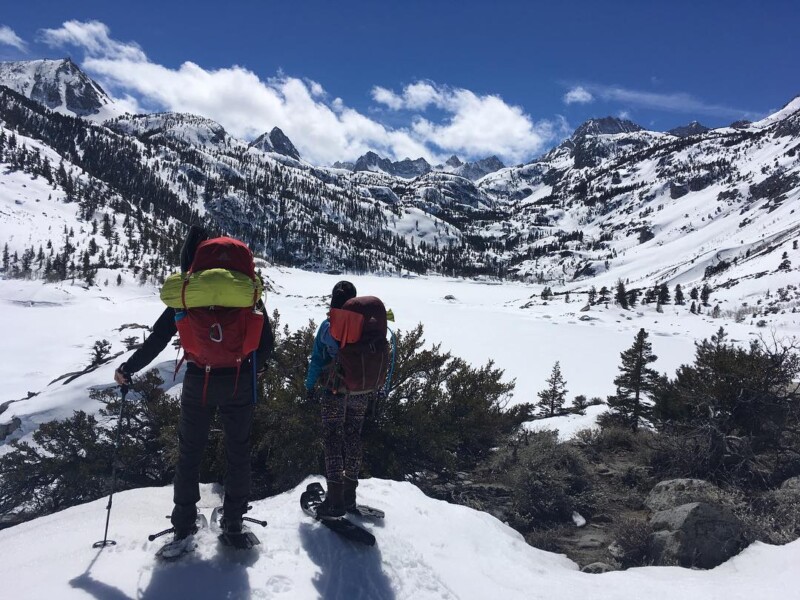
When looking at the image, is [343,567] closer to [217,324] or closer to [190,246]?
[217,324]

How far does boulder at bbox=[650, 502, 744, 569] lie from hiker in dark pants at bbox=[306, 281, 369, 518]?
3.11 m

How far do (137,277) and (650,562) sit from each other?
54240mm

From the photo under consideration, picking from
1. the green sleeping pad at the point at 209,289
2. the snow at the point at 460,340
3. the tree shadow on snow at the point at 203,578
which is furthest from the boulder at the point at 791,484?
the green sleeping pad at the point at 209,289

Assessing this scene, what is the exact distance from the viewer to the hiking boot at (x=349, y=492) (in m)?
4.23

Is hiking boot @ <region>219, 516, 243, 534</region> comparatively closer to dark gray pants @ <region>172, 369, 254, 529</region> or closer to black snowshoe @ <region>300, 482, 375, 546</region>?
dark gray pants @ <region>172, 369, 254, 529</region>

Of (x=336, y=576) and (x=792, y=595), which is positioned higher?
(x=792, y=595)

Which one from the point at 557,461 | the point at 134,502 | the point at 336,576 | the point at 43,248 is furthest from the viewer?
the point at 43,248

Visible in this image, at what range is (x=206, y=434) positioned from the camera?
Result: 11.4ft

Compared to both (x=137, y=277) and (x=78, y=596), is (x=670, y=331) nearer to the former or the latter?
(x=78, y=596)

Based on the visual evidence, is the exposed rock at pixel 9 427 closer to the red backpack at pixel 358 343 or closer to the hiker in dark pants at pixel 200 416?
the hiker in dark pants at pixel 200 416

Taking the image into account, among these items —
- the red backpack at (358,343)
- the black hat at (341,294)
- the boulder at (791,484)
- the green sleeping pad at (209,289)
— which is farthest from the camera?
the boulder at (791,484)

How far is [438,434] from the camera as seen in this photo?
22.2 feet

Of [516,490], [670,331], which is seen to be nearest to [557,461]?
[516,490]

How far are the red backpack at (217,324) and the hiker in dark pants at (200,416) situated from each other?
0.10 meters
